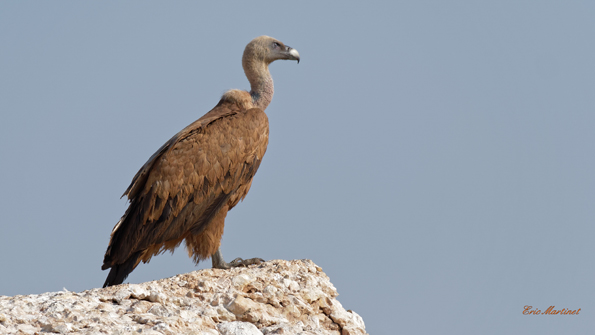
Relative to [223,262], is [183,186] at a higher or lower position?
higher

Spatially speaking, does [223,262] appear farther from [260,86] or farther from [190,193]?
[260,86]

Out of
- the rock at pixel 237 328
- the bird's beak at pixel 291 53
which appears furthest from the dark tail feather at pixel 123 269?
the bird's beak at pixel 291 53

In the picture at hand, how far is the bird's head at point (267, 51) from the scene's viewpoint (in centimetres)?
1041

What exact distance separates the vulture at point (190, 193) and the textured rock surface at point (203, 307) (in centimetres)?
86

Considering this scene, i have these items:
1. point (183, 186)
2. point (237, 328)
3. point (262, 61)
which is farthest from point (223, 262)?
point (262, 61)

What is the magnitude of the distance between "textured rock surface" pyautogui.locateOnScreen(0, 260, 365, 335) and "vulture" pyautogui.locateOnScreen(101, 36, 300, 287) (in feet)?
2.83

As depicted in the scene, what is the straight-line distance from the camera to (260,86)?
33.6 ft

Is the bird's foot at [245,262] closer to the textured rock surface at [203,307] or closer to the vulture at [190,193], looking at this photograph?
the vulture at [190,193]

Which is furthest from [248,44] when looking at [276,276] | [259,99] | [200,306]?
[200,306]

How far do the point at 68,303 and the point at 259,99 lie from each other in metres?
4.65

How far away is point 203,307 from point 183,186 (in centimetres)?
214

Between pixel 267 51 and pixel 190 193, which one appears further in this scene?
pixel 267 51

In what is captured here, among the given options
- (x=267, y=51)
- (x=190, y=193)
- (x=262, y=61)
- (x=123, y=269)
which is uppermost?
Result: (x=267, y=51)

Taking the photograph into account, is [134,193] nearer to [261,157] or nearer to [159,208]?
[159,208]
